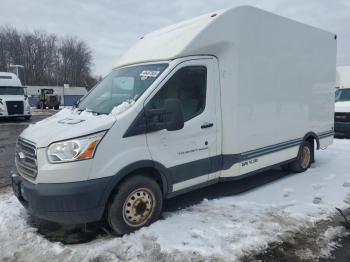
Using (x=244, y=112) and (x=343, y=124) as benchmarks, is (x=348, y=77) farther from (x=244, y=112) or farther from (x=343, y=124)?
(x=244, y=112)

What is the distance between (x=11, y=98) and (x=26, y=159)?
20183 millimetres

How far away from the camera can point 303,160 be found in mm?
7504

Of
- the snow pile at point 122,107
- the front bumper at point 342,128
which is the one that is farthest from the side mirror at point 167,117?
the front bumper at point 342,128

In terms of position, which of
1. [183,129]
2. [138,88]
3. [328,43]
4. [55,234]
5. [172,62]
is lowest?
[55,234]

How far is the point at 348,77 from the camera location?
14.1 metres

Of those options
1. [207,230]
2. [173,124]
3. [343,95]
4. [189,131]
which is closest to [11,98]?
[343,95]

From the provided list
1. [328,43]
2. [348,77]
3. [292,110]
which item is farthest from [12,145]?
[348,77]

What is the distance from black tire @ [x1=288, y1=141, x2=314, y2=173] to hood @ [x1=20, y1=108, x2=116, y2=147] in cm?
471

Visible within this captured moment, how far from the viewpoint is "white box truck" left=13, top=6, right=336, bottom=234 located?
3.89 meters

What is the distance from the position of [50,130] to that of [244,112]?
3.03 meters

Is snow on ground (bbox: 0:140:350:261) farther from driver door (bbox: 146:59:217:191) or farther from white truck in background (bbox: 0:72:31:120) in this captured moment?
white truck in background (bbox: 0:72:31:120)

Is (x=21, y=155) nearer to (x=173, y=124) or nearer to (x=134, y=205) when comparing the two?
(x=134, y=205)

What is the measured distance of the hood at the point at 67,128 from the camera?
3875mm

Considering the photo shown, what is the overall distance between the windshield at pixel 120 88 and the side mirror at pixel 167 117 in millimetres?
329
